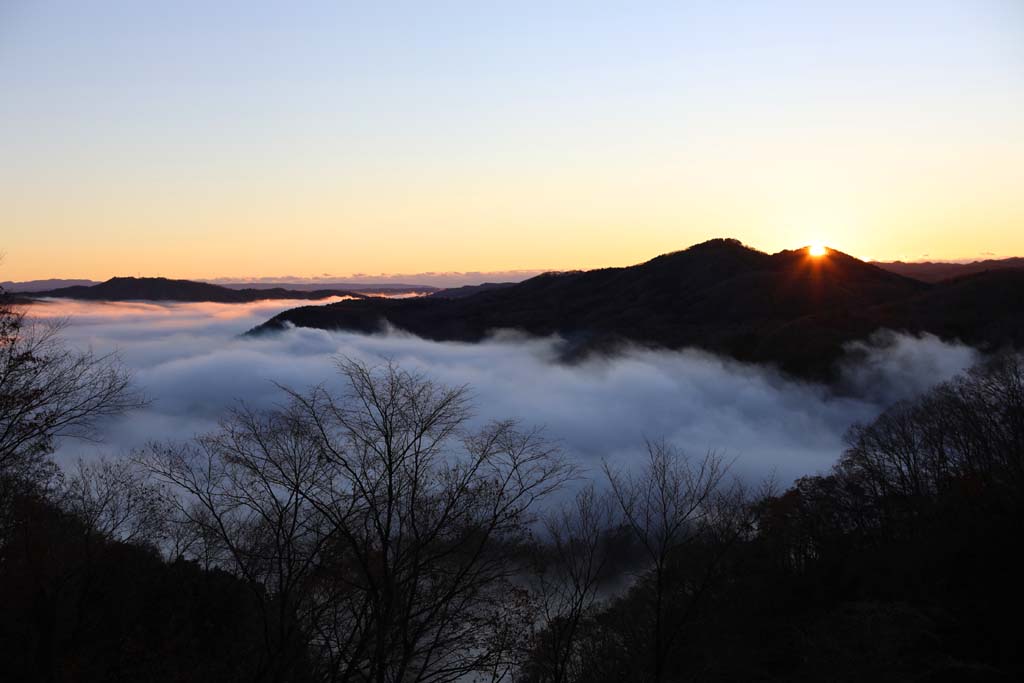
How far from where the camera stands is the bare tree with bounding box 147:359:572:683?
17562mm

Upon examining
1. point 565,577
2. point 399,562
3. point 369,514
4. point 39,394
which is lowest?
point 565,577

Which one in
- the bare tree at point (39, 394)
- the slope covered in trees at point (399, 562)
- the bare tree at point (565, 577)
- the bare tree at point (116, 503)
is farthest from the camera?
the bare tree at point (116, 503)

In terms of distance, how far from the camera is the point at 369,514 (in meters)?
18.1

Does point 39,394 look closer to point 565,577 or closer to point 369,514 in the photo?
point 369,514

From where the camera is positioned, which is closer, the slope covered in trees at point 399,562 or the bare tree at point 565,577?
the slope covered in trees at point 399,562

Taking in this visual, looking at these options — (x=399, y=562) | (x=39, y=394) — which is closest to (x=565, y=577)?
(x=399, y=562)

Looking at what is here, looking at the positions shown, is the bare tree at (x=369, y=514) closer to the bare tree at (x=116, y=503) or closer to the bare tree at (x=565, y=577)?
the bare tree at (x=565, y=577)

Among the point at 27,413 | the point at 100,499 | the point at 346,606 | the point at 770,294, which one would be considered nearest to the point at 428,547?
the point at 346,606

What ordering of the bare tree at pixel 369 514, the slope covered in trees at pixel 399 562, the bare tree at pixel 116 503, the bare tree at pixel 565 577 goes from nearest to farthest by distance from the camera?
the bare tree at pixel 369 514, the slope covered in trees at pixel 399 562, the bare tree at pixel 565 577, the bare tree at pixel 116 503

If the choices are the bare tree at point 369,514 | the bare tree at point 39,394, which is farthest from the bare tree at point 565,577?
the bare tree at point 39,394

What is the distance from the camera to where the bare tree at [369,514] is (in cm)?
1756

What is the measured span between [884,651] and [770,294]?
597 ft

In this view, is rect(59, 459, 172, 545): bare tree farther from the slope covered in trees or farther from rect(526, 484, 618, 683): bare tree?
rect(526, 484, 618, 683): bare tree

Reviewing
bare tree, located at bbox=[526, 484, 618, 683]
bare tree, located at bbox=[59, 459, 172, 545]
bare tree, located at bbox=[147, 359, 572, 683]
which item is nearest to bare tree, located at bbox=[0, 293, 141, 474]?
bare tree, located at bbox=[147, 359, 572, 683]
